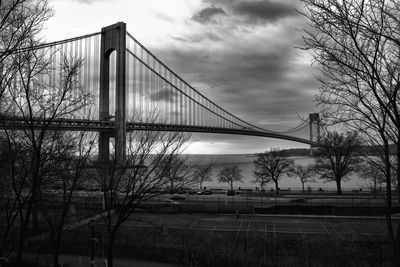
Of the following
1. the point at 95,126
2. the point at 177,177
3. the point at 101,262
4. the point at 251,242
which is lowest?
the point at 101,262

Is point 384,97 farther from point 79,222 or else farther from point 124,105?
point 124,105

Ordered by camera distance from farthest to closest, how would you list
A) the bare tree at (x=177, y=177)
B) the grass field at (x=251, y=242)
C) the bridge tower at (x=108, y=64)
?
the bridge tower at (x=108, y=64) → the grass field at (x=251, y=242) → the bare tree at (x=177, y=177)

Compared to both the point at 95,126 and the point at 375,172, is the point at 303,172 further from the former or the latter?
the point at 375,172

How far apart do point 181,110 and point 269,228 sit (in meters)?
38.4

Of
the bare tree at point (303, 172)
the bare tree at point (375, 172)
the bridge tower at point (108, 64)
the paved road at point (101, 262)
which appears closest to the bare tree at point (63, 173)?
the paved road at point (101, 262)

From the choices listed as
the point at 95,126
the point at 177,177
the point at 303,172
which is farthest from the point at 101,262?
the point at 303,172

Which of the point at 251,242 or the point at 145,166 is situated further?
the point at 251,242

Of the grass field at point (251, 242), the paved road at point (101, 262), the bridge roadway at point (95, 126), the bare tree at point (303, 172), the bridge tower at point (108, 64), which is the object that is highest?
the bridge tower at point (108, 64)

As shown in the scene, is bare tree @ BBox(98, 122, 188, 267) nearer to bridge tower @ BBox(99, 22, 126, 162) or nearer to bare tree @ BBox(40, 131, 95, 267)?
bare tree @ BBox(40, 131, 95, 267)

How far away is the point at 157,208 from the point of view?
28.7 metres

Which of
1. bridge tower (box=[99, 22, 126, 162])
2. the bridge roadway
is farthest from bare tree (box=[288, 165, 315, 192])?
bridge tower (box=[99, 22, 126, 162])

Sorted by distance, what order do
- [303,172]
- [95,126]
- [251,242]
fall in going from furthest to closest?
1. [303,172]
2. [95,126]
3. [251,242]

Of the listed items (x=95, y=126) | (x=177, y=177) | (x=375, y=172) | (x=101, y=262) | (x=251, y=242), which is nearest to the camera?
(x=177, y=177)

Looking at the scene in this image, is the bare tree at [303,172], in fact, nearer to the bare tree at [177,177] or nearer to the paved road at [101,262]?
the paved road at [101,262]
